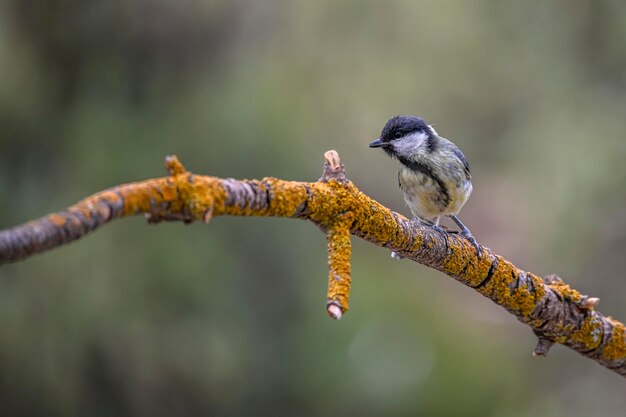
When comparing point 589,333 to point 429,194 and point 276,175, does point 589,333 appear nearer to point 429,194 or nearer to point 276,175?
point 429,194

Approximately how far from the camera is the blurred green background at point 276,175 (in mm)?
3348

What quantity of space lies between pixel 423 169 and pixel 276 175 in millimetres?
1095

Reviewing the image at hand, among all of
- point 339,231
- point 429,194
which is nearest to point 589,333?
point 429,194

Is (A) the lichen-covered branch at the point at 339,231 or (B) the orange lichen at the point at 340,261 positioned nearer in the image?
(A) the lichen-covered branch at the point at 339,231

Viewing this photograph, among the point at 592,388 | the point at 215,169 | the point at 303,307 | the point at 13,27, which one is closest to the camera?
the point at 13,27

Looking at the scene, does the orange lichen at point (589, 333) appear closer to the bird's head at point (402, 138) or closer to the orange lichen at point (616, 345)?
the orange lichen at point (616, 345)

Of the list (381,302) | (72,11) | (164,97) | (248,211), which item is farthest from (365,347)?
(248,211)

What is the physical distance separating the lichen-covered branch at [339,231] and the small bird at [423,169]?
68cm

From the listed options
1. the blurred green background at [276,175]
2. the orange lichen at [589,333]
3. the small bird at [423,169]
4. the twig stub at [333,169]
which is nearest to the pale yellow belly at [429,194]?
the small bird at [423,169]

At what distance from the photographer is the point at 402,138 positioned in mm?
2871

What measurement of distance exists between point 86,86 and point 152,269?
942 mm

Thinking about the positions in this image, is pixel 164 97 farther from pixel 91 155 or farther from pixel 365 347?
pixel 365 347

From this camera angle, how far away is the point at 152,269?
3.46m

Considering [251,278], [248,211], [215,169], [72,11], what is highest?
[72,11]
